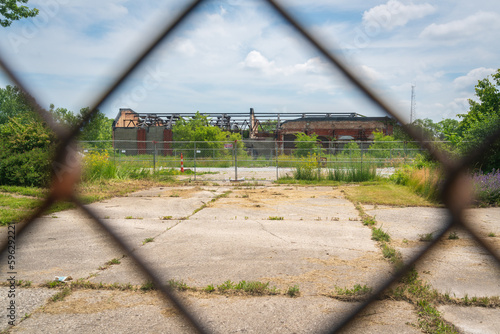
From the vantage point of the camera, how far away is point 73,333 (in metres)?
2.00

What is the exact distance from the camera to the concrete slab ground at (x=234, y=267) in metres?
2.15

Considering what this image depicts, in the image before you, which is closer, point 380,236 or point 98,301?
point 98,301

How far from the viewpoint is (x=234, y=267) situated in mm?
3189

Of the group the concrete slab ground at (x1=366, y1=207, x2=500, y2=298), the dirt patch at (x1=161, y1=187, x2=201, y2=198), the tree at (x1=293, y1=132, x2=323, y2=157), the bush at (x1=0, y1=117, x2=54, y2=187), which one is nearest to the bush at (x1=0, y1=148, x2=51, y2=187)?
the bush at (x1=0, y1=117, x2=54, y2=187)

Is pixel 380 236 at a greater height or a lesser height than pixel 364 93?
lesser

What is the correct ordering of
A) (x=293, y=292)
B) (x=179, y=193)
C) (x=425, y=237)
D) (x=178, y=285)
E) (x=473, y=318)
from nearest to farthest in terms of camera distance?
(x=473, y=318) < (x=293, y=292) < (x=178, y=285) < (x=425, y=237) < (x=179, y=193)

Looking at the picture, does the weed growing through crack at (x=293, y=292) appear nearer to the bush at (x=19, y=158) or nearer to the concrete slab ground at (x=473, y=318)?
the concrete slab ground at (x=473, y=318)

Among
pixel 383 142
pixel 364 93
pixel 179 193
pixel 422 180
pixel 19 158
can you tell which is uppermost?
pixel 364 93

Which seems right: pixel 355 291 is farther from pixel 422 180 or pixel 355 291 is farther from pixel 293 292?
pixel 422 180

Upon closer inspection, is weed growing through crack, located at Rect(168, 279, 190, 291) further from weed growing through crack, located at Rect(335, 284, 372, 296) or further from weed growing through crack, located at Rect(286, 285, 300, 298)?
weed growing through crack, located at Rect(335, 284, 372, 296)

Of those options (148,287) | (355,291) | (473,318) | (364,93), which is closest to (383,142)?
(355,291)

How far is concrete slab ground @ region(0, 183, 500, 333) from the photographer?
215cm

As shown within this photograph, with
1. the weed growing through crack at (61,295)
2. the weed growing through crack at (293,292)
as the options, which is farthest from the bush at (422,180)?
the weed growing through crack at (61,295)

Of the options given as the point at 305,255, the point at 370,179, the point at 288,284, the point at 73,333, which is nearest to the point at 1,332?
the point at 73,333
